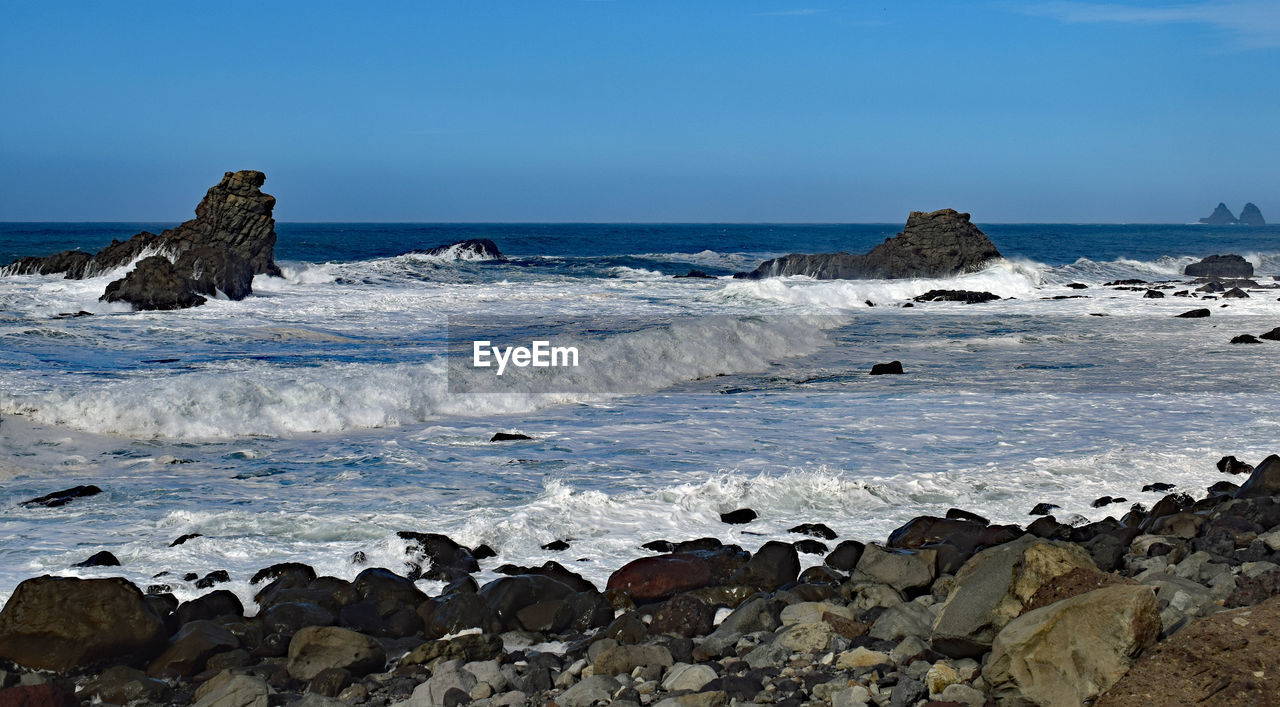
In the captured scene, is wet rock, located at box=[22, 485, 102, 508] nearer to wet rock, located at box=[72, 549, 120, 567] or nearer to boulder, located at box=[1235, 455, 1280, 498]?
wet rock, located at box=[72, 549, 120, 567]

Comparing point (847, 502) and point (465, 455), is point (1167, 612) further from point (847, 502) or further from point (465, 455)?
point (465, 455)

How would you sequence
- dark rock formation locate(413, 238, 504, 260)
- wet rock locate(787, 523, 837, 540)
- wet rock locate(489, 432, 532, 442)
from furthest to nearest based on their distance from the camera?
dark rock formation locate(413, 238, 504, 260) → wet rock locate(489, 432, 532, 442) → wet rock locate(787, 523, 837, 540)

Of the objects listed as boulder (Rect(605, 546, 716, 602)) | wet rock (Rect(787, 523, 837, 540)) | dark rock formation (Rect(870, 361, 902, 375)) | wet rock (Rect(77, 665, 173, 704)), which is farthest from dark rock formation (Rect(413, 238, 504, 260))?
wet rock (Rect(77, 665, 173, 704))

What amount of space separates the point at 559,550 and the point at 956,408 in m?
6.34

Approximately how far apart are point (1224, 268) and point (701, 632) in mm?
44800

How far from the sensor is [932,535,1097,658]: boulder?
432 cm

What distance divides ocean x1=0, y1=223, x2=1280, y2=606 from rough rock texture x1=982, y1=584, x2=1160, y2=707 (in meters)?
2.60

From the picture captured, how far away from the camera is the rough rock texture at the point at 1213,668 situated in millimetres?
3404

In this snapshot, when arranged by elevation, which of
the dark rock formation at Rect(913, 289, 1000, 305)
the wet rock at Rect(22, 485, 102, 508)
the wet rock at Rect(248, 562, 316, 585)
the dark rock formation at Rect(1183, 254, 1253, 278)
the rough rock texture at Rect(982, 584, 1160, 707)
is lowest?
the wet rock at Rect(248, 562, 316, 585)

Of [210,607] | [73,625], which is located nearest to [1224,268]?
[210,607]

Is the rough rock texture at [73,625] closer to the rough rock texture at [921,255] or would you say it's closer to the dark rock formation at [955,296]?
the dark rock formation at [955,296]

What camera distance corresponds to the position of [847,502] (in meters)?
7.44
